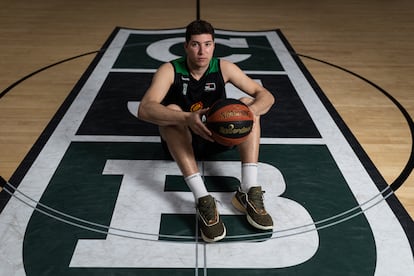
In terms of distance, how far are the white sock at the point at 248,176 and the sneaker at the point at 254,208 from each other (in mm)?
29

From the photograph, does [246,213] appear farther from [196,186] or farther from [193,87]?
[193,87]

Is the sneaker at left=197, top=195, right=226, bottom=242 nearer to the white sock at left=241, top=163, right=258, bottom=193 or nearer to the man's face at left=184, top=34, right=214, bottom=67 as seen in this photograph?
the white sock at left=241, top=163, right=258, bottom=193

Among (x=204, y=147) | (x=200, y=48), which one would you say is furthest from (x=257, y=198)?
(x=200, y=48)

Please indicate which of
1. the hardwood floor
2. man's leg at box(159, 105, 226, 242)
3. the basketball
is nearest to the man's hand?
the basketball

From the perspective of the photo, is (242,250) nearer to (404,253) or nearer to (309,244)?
(309,244)

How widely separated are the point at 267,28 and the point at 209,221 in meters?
4.00

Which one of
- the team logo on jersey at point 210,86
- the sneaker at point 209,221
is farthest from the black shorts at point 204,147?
the sneaker at point 209,221

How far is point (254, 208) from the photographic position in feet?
7.75

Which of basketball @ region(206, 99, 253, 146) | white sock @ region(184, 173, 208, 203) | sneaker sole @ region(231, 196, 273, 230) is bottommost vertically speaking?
sneaker sole @ region(231, 196, 273, 230)

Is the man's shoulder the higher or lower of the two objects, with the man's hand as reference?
higher

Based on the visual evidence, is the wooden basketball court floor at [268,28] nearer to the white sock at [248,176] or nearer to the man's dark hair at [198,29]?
the white sock at [248,176]

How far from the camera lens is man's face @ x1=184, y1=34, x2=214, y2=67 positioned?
2.36 meters

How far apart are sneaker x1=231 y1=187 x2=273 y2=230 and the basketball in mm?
283

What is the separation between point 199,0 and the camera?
7.11 meters
